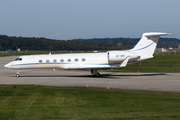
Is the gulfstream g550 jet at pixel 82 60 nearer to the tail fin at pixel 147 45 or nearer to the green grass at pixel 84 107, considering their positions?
the tail fin at pixel 147 45

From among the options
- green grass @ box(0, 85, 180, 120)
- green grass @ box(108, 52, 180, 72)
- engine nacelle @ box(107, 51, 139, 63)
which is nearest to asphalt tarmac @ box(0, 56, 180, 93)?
engine nacelle @ box(107, 51, 139, 63)

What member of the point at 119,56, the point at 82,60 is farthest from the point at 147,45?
the point at 82,60

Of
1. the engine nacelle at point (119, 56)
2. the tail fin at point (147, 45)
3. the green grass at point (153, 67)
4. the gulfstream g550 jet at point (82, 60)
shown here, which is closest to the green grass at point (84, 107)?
the gulfstream g550 jet at point (82, 60)

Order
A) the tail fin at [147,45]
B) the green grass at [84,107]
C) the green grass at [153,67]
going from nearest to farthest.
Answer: the green grass at [84,107] → the tail fin at [147,45] → the green grass at [153,67]

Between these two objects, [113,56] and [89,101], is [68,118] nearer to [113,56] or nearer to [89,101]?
[89,101]

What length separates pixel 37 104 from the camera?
37.0ft

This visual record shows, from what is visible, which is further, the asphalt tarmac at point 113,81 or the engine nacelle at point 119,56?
the engine nacelle at point 119,56

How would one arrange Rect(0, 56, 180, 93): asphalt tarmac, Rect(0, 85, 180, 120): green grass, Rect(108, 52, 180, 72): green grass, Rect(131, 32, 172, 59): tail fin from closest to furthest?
Rect(0, 85, 180, 120): green grass → Rect(0, 56, 180, 93): asphalt tarmac → Rect(131, 32, 172, 59): tail fin → Rect(108, 52, 180, 72): green grass

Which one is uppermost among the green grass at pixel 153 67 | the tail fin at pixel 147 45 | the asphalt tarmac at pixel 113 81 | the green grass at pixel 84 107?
the tail fin at pixel 147 45

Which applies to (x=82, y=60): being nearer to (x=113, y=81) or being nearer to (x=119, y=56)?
(x=119, y=56)

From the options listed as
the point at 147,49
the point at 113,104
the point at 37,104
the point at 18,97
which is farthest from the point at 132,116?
the point at 147,49

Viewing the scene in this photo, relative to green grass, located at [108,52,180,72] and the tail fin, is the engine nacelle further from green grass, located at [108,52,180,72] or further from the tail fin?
green grass, located at [108,52,180,72]

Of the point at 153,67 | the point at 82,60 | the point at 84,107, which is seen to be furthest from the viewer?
the point at 153,67

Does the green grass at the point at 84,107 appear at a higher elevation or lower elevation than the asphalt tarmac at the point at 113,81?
higher
